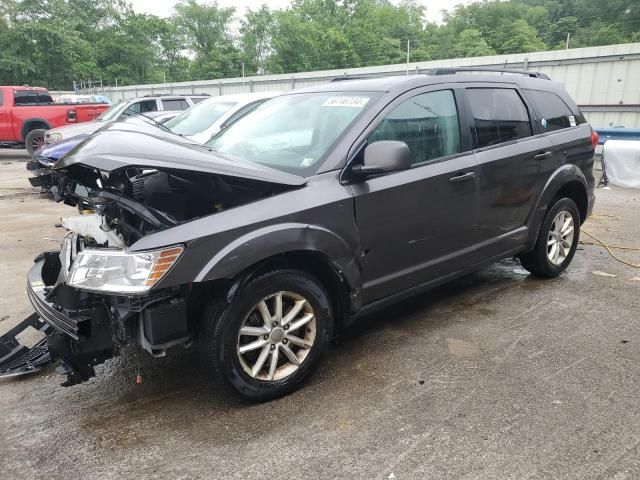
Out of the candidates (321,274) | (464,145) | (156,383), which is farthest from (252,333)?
(464,145)

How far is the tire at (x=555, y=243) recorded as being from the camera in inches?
179

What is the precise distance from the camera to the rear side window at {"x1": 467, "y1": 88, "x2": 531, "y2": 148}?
3861 millimetres

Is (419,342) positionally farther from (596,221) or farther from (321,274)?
(596,221)

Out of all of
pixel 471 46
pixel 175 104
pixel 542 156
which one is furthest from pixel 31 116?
pixel 471 46

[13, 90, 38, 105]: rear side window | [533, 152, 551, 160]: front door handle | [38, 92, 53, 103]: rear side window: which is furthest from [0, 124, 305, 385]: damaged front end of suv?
[38, 92, 53, 103]: rear side window

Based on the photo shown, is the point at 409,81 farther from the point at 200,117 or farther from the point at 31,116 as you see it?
the point at 31,116

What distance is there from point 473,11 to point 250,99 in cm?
6097

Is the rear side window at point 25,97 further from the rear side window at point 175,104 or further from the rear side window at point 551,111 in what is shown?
the rear side window at point 551,111

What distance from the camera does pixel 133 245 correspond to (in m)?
2.49

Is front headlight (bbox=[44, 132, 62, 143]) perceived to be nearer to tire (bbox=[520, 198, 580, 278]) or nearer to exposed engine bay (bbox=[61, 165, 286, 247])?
exposed engine bay (bbox=[61, 165, 286, 247])

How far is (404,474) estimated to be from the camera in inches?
90.0

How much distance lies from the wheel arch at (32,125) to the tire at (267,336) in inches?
548

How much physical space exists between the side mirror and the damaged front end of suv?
0.45 metres

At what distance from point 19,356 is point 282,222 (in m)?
2.01
